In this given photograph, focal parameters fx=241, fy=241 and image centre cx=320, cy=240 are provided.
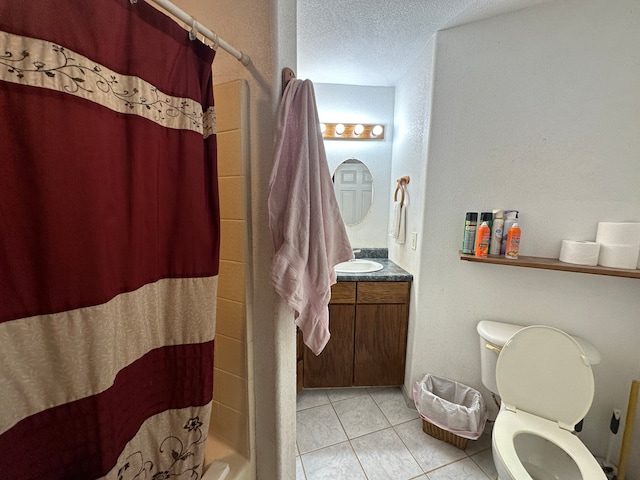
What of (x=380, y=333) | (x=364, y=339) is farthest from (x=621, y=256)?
(x=364, y=339)

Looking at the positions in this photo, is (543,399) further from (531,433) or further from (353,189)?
(353,189)

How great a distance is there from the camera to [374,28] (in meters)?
1.42

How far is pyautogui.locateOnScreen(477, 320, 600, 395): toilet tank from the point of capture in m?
1.30

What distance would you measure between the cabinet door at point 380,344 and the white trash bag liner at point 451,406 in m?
0.22

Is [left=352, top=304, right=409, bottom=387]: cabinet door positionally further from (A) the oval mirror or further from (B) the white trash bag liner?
(A) the oval mirror

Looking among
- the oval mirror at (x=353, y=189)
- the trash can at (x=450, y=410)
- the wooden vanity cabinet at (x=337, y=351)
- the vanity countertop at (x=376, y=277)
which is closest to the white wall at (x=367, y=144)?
the oval mirror at (x=353, y=189)

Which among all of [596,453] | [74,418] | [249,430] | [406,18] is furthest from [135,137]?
[596,453]

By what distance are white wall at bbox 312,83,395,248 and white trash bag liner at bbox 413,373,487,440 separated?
117cm

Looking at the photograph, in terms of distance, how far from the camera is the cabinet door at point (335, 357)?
1738 millimetres

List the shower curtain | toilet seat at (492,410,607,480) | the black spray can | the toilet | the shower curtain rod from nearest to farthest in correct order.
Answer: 1. the shower curtain
2. the shower curtain rod
3. toilet seat at (492,410,607,480)
4. the toilet
5. the black spray can

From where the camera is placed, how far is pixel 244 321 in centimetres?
88

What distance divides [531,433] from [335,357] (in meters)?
1.08

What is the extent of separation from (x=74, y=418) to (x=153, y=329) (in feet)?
0.69

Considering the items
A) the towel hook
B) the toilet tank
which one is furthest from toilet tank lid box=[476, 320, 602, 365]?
the towel hook
